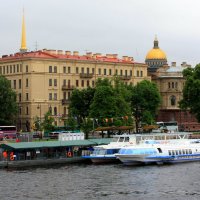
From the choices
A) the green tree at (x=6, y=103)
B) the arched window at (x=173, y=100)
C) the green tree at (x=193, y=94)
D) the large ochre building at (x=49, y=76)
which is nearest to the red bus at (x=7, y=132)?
the green tree at (x=6, y=103)

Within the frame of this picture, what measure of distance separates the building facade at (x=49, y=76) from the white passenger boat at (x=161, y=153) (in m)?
46.5

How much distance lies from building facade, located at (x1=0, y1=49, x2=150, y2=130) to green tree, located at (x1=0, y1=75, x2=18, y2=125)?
17.9ft

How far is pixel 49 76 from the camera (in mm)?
140000

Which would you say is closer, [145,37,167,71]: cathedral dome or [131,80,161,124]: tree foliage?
[131,80,161,124]: tree foliage

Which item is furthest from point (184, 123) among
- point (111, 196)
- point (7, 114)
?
point (111, 196)

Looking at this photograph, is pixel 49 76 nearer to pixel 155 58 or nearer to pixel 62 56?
pixel 62 56

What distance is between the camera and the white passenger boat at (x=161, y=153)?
289 ft

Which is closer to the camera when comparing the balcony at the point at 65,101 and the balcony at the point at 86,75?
the balcony at the point at 65,101

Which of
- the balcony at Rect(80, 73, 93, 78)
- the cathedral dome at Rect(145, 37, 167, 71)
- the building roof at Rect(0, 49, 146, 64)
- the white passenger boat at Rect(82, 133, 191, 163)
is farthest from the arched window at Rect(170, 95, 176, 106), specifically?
the white passenger boat at Rect(82, 133, 191, 163)

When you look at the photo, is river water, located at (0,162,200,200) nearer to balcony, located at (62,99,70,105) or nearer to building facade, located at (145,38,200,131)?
balcony, located at (62,99,70,105)

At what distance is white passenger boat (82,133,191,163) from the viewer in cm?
9094

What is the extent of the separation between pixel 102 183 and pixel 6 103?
63.8m

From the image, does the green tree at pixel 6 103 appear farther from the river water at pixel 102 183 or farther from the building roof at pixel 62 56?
the river water at pixel 102 183

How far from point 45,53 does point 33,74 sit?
257 inches
